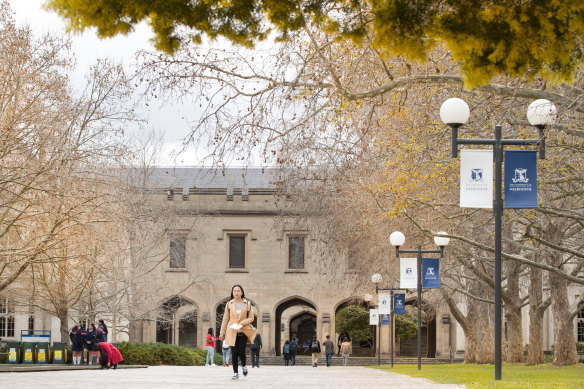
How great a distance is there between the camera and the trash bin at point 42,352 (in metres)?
32.2

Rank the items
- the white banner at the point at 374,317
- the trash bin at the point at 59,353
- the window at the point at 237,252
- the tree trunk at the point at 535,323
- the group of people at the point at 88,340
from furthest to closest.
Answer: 1. the window at the point at 237,252
2. the white banner at the point at 374,317
3. the tree trunk at the point at 535,323
4. the trash bin at the point at 59,353
5. the group of people at the point at 88,340

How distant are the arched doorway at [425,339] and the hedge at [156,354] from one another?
64.1ft

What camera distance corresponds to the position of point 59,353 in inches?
1300

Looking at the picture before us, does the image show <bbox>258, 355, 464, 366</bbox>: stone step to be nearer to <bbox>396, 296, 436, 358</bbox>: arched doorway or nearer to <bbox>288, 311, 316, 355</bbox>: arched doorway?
<bbox>396, 296, 436, 358</bbox>: arched doorway

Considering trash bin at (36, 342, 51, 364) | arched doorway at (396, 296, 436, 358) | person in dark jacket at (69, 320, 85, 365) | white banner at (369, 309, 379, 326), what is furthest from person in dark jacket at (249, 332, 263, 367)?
arched doorway at (396, 296, 436, 358)

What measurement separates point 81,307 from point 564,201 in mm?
23883

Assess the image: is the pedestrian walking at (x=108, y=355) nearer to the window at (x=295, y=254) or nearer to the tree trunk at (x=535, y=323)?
the tree trunk at (x=535, y=323)

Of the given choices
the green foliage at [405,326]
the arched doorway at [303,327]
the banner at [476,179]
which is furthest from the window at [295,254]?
the banner at [476,179]

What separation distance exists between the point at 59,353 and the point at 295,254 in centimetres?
2855

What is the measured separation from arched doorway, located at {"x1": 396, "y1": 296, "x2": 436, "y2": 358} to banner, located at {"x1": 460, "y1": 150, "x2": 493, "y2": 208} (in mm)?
41656

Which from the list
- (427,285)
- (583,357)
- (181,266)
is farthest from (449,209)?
(181,266)

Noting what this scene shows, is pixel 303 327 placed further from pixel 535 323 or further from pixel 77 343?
pixel 77 343

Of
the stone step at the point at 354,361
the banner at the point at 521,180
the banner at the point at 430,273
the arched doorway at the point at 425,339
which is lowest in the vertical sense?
the stone step at the point at 354,361

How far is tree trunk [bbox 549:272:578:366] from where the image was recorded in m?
31.4
